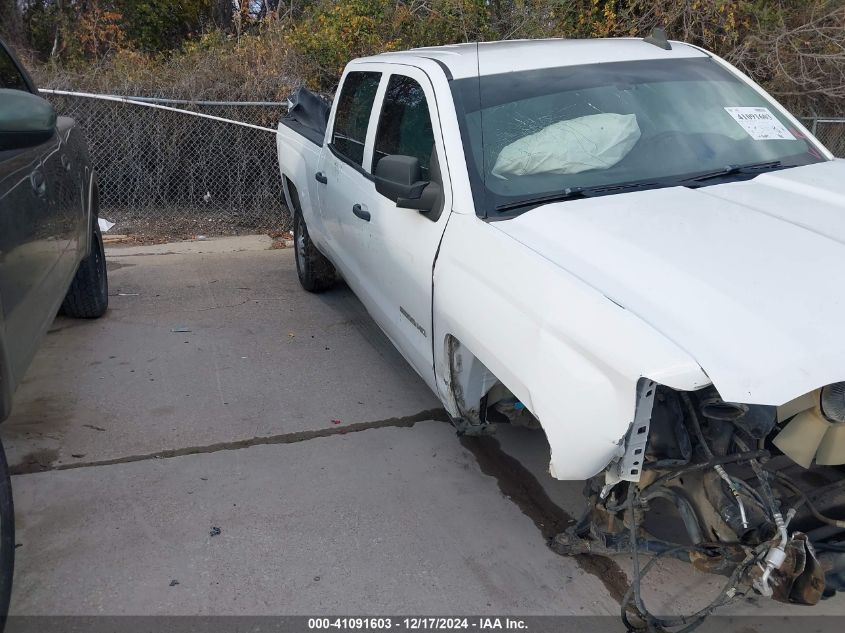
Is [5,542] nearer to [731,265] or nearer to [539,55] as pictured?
[731,265]

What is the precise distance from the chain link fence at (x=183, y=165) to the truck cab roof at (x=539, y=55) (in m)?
4.73

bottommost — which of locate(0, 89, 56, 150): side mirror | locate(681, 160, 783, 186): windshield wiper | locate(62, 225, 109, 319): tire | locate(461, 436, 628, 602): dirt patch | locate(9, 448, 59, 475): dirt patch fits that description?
locate(461, 436, 628, 602): dirt patch

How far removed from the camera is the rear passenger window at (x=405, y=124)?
390 cm

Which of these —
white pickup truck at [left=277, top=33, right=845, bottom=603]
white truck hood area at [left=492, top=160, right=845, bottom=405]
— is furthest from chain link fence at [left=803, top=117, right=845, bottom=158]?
white truck hood area at [left=492, top=160, right=845, bottom=405]

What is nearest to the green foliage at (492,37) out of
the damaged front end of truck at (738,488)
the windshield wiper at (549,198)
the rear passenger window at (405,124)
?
the rear passenger window at (405,124)

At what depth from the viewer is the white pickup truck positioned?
7.64ft

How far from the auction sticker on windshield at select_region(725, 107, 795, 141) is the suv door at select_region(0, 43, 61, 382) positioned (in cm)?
313

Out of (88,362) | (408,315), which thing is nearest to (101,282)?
(88,362)

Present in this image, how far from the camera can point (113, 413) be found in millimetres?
4520

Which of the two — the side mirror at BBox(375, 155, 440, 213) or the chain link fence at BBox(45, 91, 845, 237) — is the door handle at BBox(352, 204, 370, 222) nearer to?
the side mirror at BBox(375, 155, 440, 213)

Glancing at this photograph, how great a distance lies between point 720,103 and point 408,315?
183cm

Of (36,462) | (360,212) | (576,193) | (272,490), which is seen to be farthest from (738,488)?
(36,462)

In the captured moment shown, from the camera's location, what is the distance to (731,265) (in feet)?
8.64

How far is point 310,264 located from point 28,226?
305 cm
